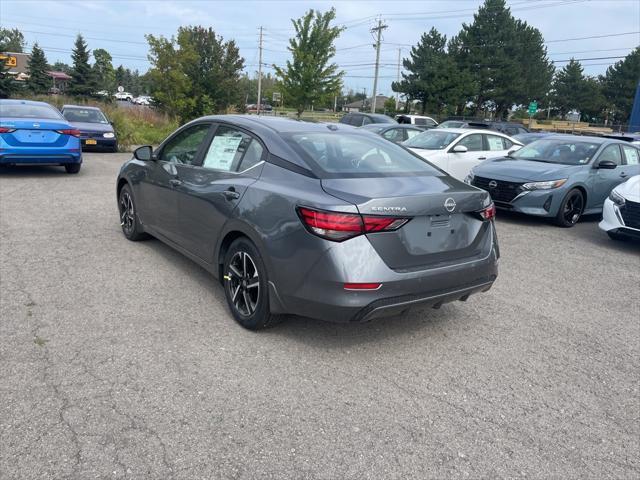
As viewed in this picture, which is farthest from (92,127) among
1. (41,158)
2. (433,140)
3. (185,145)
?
(185,145)

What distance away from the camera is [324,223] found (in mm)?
3385

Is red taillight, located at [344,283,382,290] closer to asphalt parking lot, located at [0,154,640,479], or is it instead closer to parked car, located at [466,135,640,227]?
asphalt parking lot, located at [0,154,640,479]

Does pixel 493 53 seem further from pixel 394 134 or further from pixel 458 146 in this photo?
pixel 458 146

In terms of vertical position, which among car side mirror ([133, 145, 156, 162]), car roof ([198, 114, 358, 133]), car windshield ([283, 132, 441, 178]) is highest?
car roof ([198, 114, 358, 133])

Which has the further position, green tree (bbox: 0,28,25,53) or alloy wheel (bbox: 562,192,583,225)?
green tree (bbox: 0,28,25,53)

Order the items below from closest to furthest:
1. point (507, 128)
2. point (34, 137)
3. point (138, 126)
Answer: point (34, 137), point (138, 126), point (507, 128)

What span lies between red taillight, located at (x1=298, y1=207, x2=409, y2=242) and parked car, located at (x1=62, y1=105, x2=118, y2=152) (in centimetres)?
1457

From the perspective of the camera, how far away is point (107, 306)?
4.45 m

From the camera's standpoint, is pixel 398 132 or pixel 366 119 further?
pixel 366 119

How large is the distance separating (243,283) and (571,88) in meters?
75.9

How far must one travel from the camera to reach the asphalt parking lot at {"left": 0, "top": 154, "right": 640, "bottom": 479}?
2.68 meters

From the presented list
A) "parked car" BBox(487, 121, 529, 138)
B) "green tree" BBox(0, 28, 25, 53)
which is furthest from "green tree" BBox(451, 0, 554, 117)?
"green tree" BBox(0, 28, 25, 53)

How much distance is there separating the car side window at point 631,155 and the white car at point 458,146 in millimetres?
2667

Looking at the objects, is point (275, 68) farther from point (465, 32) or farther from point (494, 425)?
point (494, 425)
